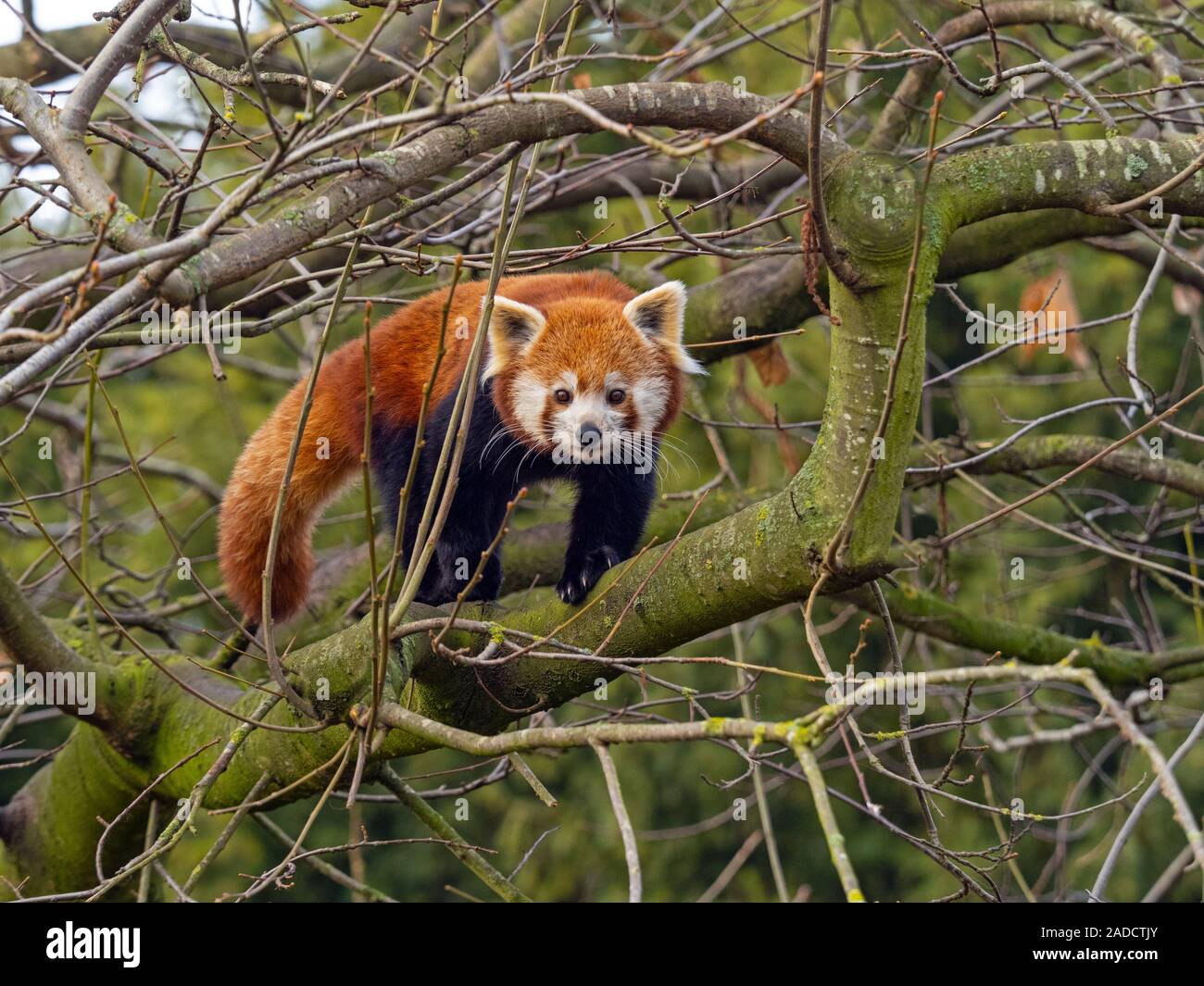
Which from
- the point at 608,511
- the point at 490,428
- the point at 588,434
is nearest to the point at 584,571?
the point at 608,511

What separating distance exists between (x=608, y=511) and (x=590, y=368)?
1.80ft

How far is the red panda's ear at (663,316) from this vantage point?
15.2ft

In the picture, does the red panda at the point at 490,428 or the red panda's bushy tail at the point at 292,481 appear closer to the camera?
the red panda at the point at 490,428

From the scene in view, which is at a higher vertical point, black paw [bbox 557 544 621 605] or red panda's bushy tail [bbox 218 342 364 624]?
red panda's bushy tail [bbox 218 342 364 624]

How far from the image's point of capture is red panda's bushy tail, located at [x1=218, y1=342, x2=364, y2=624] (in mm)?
4535

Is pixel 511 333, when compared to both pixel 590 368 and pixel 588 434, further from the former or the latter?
pixel 588 434

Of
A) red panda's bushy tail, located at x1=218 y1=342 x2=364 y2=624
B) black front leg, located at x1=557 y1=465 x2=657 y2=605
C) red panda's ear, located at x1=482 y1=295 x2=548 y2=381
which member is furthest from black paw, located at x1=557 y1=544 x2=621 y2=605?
red panda's bushy tail, located at x1=218 y1=342 x2=364 y2=624

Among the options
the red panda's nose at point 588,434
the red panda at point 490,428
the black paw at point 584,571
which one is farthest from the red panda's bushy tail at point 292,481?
the black paw at point 584,571

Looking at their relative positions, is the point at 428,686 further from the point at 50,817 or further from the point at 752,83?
the point at 752,83

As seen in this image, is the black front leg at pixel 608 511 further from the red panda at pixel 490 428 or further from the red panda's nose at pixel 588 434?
the red panda's nose at pixel 588 434

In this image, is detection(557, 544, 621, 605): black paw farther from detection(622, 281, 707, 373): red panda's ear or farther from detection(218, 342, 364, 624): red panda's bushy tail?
detection(218, 342, 364, 624): red panda's bushy tail

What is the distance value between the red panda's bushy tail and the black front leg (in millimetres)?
885

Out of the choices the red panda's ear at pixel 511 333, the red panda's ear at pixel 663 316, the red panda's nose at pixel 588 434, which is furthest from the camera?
the red panda's ear at pixel 663 316
